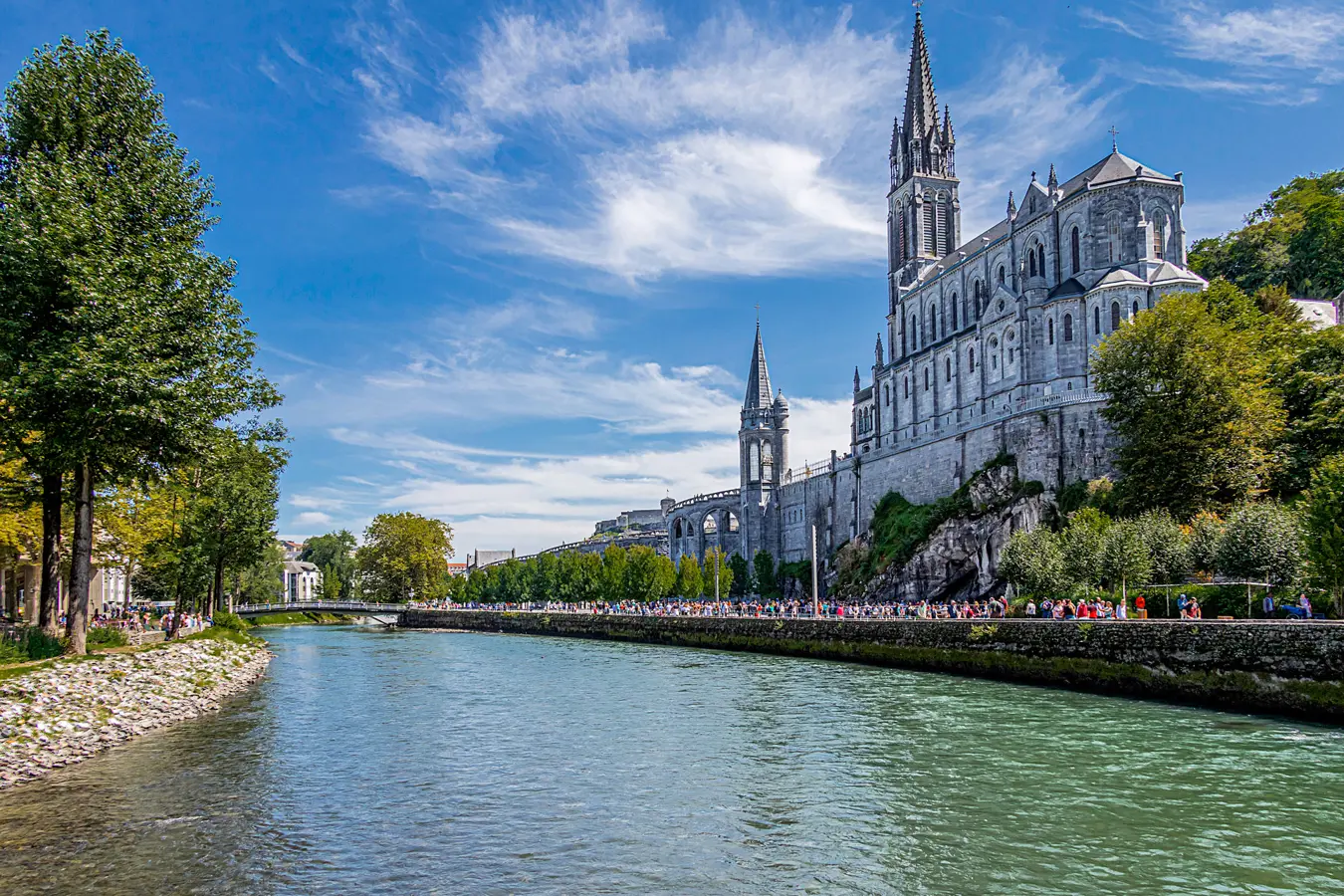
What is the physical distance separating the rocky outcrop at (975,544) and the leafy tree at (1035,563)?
1051 centimetres

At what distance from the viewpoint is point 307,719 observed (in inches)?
842

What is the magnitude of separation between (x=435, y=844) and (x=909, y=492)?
174ft

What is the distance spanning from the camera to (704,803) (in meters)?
13.1

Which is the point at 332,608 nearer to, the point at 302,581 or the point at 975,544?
the point at 975,544

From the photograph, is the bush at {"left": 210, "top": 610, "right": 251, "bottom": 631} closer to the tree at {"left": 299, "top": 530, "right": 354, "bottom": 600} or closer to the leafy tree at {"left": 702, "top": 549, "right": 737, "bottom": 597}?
the leafy tree at {"left": 702, "top": 549, "right": 737, "bottom": 597}

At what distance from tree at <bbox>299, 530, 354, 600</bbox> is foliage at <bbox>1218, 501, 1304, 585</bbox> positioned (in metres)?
111

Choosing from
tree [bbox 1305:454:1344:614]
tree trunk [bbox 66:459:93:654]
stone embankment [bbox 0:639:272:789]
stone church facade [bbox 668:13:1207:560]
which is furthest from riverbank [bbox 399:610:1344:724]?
tree trunk [bbox 66:459:93:654]

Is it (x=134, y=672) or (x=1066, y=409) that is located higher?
(x=1066, y=409)

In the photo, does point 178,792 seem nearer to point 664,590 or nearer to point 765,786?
point 765,786

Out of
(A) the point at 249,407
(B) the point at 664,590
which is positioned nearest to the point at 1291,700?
(A) the point at 249,407

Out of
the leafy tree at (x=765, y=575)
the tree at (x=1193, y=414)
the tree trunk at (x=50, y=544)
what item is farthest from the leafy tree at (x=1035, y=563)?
the leafy tree at (x=765, y=575)

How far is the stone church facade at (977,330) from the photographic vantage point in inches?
1972

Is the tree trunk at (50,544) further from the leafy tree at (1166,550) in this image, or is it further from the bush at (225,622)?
the leafy tree at (1166,550)

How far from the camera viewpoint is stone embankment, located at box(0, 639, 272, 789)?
1502cm
